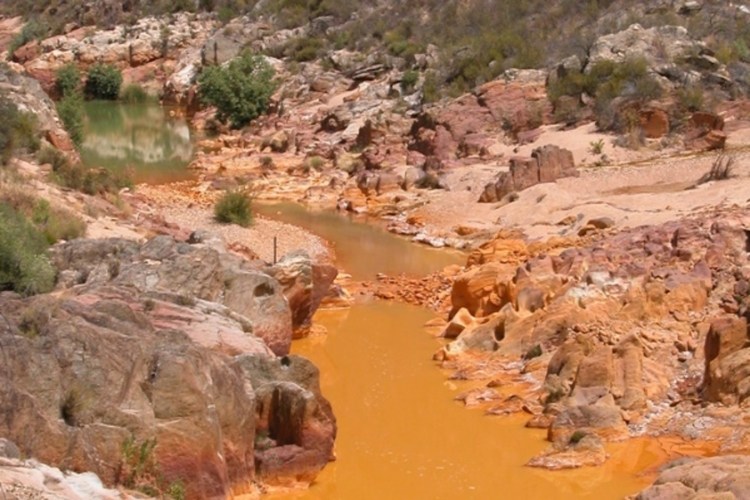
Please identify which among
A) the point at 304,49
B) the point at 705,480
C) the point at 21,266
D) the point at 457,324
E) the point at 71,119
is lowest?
the point at 304,49

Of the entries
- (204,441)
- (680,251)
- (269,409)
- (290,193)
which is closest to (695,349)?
(680,251)

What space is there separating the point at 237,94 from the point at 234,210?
21.3 m

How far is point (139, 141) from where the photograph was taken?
1806 inches

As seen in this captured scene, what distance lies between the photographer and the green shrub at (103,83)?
59750 millimetres

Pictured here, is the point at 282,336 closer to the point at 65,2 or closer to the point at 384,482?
the point at 384,482

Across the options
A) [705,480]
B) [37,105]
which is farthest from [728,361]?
[37,105]

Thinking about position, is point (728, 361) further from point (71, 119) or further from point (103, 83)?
point (103, 83)

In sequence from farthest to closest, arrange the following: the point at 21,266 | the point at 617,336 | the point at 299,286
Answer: the point at 299,286 → the point at 617,336 → the point at 21,266

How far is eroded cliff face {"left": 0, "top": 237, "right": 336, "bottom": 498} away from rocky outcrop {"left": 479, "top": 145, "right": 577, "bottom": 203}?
49.5 feet

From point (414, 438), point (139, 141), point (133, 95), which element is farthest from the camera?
point (133, 95)

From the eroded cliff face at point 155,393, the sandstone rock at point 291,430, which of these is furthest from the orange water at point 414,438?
the eroded cliff face at point 155,393

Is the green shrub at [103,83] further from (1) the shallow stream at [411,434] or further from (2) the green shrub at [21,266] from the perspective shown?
(2) the green shrub at [21,266]

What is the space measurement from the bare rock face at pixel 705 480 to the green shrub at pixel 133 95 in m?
50.7

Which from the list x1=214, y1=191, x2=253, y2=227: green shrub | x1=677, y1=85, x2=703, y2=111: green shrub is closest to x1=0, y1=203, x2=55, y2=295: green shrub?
x1=214, y1=191, x2=253, y2=227: green shrub
